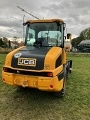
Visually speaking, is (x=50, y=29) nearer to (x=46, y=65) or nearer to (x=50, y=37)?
(x=50, y=37)

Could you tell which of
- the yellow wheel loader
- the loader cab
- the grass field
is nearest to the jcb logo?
the yellow wheel loader

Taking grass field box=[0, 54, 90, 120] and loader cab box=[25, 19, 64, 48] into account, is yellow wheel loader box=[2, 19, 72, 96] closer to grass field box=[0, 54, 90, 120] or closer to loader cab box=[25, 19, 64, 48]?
loader cab box=[25, 19, 64, 48]

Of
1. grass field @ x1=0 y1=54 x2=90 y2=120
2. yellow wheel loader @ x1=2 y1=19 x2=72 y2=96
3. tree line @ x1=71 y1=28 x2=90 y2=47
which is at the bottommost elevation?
grass field @ x1=0 y1=54 x2=90 y2=120

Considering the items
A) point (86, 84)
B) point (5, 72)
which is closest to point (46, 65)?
point (5, 72)

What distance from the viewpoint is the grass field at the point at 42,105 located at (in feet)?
19.0

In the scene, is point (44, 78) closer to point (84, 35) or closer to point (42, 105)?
point (42, 105)

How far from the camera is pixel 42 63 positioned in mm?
5914

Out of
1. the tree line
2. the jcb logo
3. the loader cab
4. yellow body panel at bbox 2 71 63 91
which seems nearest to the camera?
yellow body panel at bbox 2 71 63 91

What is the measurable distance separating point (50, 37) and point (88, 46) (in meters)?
44.9

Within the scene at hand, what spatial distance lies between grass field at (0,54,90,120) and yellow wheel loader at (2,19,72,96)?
0.49m

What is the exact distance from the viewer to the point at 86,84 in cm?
916

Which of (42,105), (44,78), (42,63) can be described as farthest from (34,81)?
(42,105)

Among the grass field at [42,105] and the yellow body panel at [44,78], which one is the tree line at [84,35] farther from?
the yellow body panel at [44,78]

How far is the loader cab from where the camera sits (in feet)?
23.6
